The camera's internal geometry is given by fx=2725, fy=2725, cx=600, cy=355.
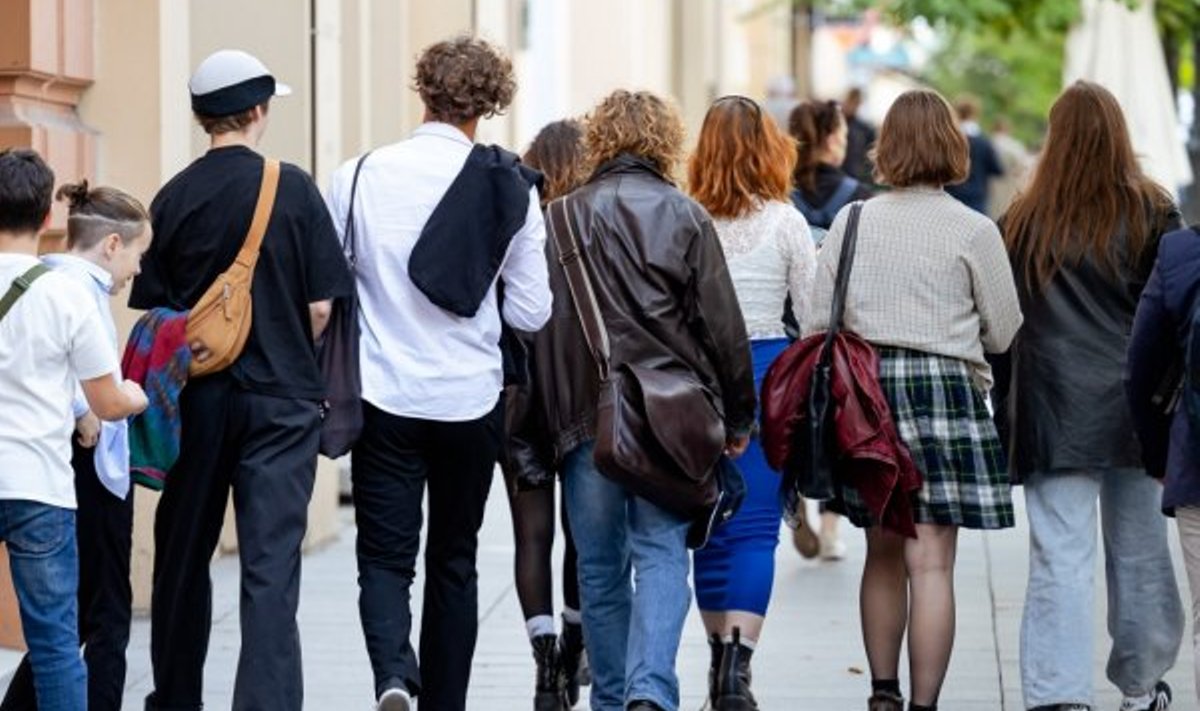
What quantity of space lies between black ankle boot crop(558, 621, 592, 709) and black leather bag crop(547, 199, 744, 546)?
1.00 meters

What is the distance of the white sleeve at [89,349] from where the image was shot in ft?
20.8

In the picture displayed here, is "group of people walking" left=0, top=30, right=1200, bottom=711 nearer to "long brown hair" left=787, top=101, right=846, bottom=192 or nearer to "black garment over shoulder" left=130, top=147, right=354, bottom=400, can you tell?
"black garment over shoulder" left=130, top=147, right=354, bottom=400

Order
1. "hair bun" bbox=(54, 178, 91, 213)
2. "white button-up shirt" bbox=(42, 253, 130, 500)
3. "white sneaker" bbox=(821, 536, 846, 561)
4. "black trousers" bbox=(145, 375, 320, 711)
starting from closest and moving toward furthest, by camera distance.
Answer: "white button-up shirt" bbox=(42, 253, 130, 500) → "hair bun" bbox=(54, 178, 91, 213) → "black trousers" bbox=(145, 375, 320, 711) → "white sneaker" bbox=(821, 536, 846, 561)

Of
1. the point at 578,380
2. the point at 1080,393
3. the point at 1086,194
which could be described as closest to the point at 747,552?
the point at 578,380

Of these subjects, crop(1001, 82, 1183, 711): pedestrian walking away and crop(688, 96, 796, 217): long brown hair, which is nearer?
crop(1001, 82, 1183, 711): pedestrian walking away

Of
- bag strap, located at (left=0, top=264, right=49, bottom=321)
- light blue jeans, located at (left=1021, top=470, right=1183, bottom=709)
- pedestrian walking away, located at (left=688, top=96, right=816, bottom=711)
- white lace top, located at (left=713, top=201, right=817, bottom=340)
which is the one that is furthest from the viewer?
white lace top, located at (left=713, top=201, right=817, bottom=340)

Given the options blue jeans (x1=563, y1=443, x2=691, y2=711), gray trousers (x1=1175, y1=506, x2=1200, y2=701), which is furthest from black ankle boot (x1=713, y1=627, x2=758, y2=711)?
gray trousers (x1=1175, y1=506, x2=1200, y2=701)

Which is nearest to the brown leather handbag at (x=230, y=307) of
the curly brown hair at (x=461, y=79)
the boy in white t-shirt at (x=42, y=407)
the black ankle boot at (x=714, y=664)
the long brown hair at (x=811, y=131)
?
the boy in white t-shirt at (x=42, y=407)

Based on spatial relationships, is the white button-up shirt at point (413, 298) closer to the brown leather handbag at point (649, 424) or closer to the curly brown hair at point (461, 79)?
the curly brown hair at point (461, 79)

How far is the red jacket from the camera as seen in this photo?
299 inches

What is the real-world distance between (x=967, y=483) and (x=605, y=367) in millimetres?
1099

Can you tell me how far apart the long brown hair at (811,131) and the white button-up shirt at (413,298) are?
4.34 meters

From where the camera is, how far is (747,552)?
7.99 meters

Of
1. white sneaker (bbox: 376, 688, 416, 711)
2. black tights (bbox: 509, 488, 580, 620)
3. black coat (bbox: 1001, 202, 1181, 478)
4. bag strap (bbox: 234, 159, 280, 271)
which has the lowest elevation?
white sneaker (bbox: 376, 688, 416, 711)
